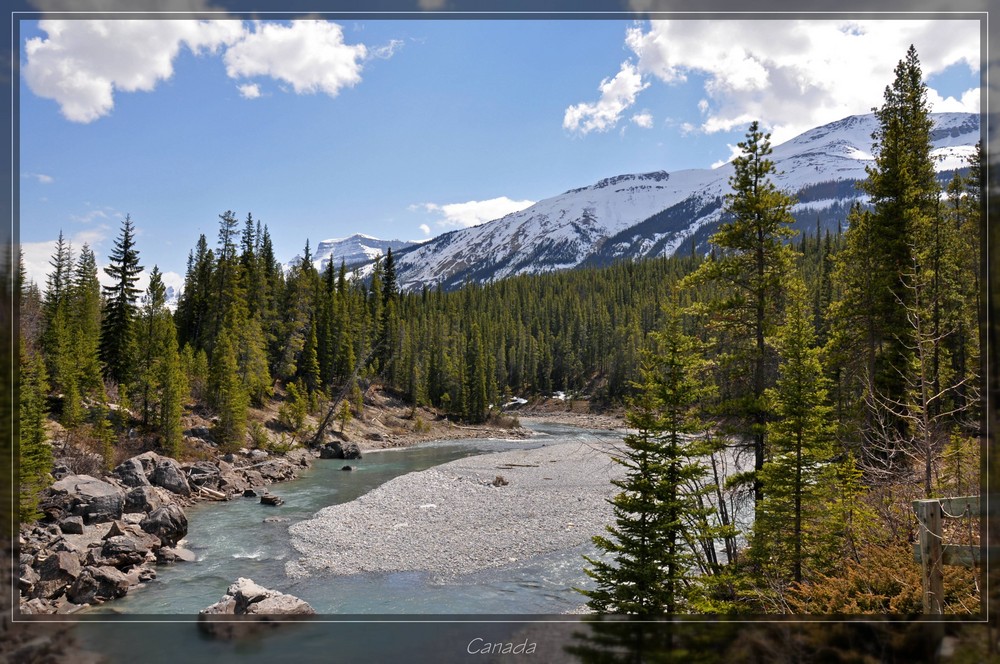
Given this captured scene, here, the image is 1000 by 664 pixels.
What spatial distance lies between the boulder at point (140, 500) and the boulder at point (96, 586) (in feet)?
22.9

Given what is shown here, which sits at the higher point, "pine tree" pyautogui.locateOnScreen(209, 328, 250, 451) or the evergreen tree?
the evergreen tree

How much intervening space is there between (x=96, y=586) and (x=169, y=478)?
39.0 ft

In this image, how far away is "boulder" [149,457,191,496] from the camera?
23.4 m

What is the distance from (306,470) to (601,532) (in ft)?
66.0

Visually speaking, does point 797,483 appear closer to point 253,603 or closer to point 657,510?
point 657,510

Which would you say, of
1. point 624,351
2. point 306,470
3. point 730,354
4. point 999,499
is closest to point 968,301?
point 730,354

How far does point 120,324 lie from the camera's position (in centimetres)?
3512

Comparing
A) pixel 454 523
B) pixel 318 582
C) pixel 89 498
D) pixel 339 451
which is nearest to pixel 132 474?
pixel 89 498

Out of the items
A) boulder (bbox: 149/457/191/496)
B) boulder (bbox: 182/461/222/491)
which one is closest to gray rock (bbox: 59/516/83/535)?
boulder (bbox: 149/457/191/496)

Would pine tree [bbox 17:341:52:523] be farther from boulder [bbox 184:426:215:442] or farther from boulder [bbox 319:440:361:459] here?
boulder [bbox 319:440:361:459]

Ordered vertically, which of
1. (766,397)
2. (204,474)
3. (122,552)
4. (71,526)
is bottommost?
(204,474)

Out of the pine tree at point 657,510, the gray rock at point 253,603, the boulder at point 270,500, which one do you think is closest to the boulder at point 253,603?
the gray rock at point 253,603

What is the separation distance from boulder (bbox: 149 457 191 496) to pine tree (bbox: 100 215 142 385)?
11295mm

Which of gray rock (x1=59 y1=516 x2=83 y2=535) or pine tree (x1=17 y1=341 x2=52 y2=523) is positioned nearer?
pine tree (x1=17 y1=341 x2=52 y2=523)
